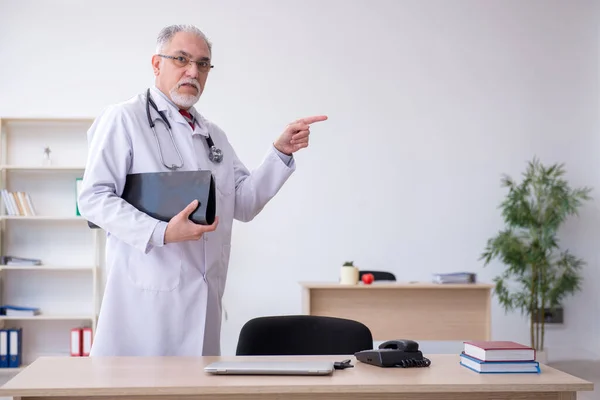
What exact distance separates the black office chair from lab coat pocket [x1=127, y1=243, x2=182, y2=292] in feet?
1.01

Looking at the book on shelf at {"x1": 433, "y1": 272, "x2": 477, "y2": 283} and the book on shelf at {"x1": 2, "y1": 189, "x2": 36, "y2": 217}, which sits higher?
A: the book on shelf at {"x1": 2, "y1": 189, "x2": 36, "y2": 217}

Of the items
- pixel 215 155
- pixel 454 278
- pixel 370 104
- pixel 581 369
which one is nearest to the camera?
pixel 215 155

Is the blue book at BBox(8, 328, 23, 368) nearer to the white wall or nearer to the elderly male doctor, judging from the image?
the white wall

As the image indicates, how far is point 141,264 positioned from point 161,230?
0.21 metres

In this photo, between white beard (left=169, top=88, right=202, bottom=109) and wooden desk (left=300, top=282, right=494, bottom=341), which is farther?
wooden desk (left=300, top=282, right=494, bottom=341)

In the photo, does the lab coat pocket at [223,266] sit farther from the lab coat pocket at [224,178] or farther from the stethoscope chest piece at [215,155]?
the stethoscope chest piece at [215,155]

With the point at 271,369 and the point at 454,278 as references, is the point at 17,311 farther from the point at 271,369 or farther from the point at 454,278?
the point at 271,369

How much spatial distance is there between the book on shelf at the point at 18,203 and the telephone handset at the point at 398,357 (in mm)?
4465

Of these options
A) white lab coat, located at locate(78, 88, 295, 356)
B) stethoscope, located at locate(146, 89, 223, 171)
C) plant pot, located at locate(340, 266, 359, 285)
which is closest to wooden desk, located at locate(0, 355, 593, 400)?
white lab coat, located at locate(78, 88, 295, 356)

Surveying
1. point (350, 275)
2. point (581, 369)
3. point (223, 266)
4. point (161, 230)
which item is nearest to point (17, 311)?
Answer: point (350, 275)

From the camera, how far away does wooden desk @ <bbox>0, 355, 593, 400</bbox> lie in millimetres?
1565

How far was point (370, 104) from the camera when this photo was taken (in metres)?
6.25

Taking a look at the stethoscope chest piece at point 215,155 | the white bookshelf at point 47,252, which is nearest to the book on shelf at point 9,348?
the white bookshelf at point 47,252

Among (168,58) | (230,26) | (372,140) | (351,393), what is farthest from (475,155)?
(351,393)
